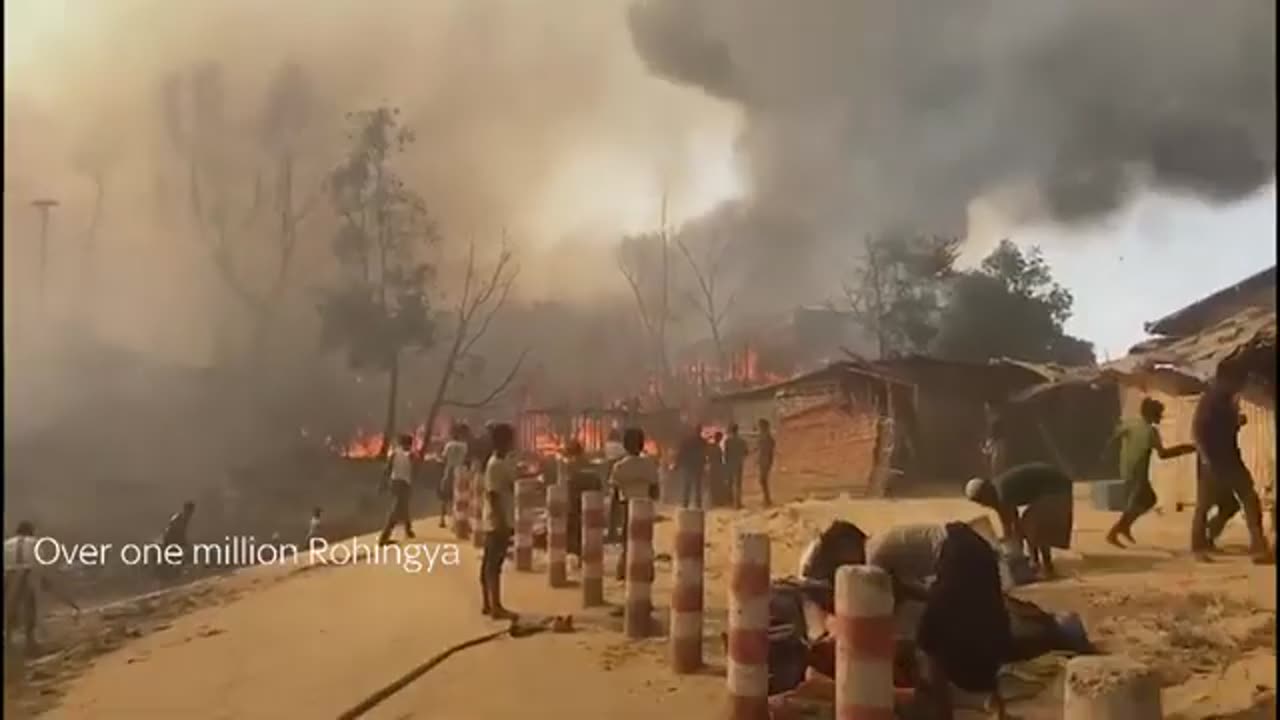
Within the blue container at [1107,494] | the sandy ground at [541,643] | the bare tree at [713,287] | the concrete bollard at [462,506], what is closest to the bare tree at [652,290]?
the bare tree at [713,287]

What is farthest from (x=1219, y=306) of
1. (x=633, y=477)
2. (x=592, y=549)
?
(x=592, y=549)

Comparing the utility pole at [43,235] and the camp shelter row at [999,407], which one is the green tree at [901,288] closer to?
the camp shelter row at [999,407]

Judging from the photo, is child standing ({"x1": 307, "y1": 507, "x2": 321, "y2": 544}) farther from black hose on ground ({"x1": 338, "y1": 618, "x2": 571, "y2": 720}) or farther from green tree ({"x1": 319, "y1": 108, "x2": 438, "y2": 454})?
black hose on ground ({"x1": 338, "y1": 618, "x2": 571, "y2": 720})

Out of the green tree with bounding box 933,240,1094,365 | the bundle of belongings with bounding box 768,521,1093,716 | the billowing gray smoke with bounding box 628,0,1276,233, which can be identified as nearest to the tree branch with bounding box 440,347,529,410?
the billowing gray smoke with bounding box 628,0,1276,233

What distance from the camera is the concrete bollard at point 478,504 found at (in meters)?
2.76

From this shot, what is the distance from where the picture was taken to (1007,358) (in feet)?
8.51

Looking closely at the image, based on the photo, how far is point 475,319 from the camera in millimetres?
2773

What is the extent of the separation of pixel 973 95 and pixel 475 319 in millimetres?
1112

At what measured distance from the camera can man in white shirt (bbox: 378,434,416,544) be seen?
2.77 metres

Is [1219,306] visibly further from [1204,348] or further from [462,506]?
[462,506]

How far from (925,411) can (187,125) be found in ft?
5.49

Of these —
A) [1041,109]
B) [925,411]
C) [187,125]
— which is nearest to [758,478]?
[925,411]

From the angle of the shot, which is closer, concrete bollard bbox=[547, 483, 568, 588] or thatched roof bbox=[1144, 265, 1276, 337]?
thatched roof bbox=[1144, 265, 1276, 337]

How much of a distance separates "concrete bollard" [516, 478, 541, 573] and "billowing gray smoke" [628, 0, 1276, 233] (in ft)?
2.55
